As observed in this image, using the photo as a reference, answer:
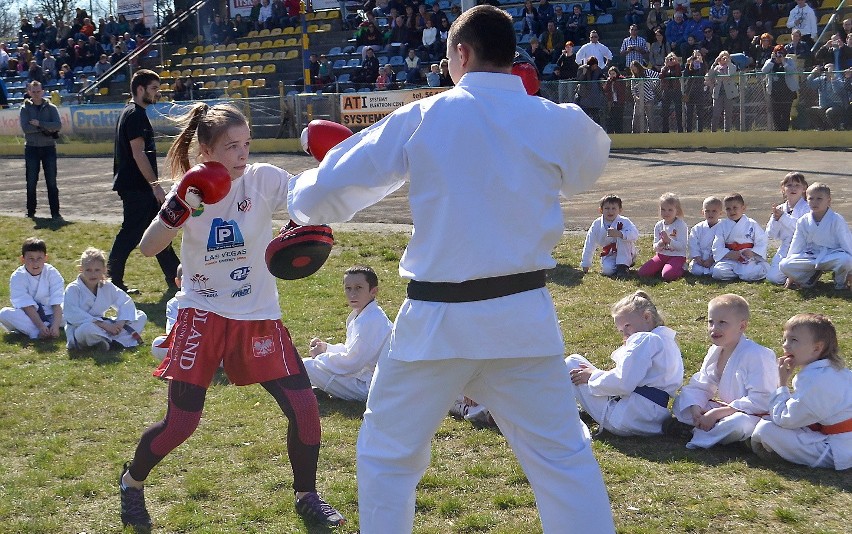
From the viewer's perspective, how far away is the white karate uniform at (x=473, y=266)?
125 inches

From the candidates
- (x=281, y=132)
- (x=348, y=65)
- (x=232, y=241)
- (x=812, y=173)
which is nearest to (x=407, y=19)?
(x=348, y=65)

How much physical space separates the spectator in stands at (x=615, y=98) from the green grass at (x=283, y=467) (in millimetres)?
12253

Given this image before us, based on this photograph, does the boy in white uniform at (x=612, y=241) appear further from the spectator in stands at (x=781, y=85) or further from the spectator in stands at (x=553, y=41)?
the spectator in stands at (x=553, y=41)

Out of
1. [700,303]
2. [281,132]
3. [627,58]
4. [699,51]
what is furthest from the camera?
[281,132]

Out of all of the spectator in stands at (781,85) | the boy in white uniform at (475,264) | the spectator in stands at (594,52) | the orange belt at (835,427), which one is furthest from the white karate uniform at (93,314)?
Answer: the spectator in stands at (594,52)

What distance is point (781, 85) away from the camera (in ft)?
60.6

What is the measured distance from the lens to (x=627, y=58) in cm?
2183

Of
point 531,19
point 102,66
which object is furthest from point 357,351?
point 102,66

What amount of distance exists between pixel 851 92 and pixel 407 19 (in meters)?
12.7

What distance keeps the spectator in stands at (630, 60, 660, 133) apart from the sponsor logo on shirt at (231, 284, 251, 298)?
16.3 metres

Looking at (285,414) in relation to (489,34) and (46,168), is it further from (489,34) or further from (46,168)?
(46,168)

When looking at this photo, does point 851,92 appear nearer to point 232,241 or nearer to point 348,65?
point 348,65

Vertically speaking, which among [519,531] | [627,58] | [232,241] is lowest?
[519,531]

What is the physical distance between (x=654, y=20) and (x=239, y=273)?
19.6 meters
